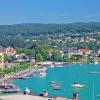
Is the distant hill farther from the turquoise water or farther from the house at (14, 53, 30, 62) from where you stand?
the turquoise water

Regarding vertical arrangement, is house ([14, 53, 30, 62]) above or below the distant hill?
above

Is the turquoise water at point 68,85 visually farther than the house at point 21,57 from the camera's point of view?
No

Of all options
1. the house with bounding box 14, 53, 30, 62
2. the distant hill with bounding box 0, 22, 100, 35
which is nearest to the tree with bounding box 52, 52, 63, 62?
the house with bounding box 14, 53, 30, 62

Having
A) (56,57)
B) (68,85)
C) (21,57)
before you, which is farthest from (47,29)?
(68,85)

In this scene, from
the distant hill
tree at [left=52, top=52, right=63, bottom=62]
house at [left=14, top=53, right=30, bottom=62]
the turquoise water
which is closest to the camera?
the turquoise water

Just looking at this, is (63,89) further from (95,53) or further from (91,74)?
(95,53)

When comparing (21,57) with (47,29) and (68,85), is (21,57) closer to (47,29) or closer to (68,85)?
(68,85)

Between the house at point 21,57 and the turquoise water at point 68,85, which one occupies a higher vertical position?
the turquoise water at point 68,85

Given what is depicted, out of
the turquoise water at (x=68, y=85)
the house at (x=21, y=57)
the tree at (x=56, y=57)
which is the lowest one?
the tree at (x=56, y=57)

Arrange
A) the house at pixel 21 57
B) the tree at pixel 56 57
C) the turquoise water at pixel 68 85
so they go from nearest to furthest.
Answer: the turquoise water at pixel 68 85
the house at pixel 21 57
the tree at pixel 56 57

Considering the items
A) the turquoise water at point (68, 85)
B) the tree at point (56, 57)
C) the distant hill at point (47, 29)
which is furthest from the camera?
the distant hill at point (47, 29)

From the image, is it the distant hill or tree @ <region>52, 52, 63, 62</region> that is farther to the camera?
the distant hill

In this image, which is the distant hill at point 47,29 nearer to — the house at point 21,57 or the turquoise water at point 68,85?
the house at point 21,57

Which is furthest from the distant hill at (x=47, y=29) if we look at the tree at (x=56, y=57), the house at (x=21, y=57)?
the house at (x=21, y=57)
